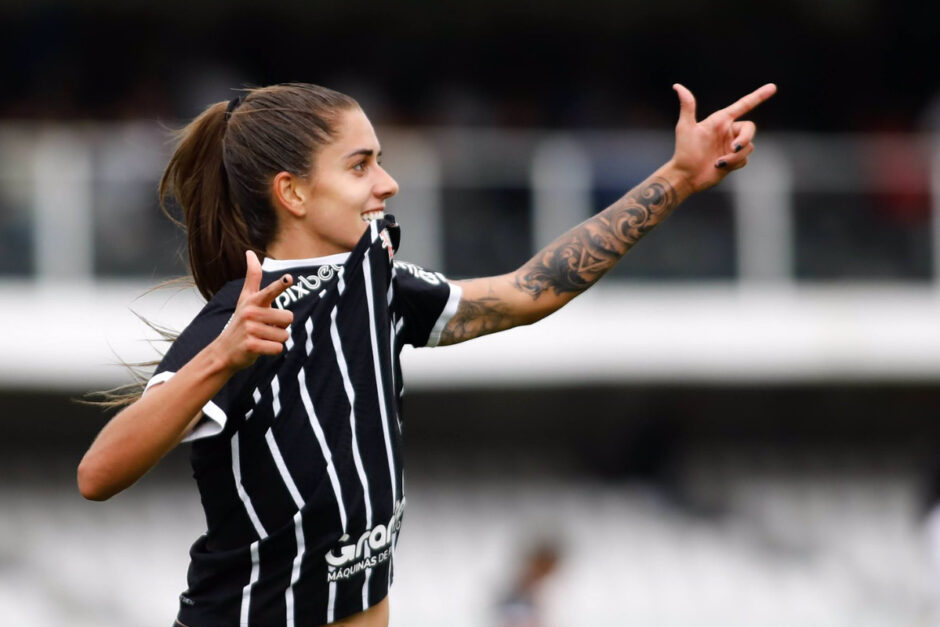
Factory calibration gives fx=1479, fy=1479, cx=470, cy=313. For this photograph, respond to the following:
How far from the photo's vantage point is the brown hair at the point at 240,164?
9.89 ft

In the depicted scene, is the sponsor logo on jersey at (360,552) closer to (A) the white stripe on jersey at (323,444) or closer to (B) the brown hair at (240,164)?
(A) the white stripe on jersey at (323,444)

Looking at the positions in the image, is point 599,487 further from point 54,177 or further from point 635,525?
point 54,177

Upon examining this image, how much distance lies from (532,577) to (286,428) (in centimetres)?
575

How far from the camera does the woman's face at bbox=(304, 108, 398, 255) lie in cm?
298

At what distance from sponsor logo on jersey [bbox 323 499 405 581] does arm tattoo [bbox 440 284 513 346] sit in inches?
17.7

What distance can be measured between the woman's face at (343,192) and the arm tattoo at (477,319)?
33cm

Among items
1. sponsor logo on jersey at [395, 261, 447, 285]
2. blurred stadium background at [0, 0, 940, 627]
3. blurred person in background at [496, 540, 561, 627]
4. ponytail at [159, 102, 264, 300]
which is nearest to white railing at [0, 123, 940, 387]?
blurred stadium background at [0, 0, 940, 627]

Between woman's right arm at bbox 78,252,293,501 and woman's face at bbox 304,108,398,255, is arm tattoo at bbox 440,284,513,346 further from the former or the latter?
A: woman's right arm at bbox 78,252,293,501

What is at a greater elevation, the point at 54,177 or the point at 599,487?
the point at 54,177

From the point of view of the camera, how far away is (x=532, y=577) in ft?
27.5

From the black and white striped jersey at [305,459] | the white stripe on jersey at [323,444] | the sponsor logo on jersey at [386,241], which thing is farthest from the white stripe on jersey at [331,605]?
the sponsor logo on jersey at [386,241]

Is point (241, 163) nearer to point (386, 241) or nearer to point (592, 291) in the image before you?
point (386, 241)

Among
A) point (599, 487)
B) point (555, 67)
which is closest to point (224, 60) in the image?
point (555, 67)

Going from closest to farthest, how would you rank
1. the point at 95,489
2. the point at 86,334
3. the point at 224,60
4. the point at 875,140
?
the point at 95,489 → the point at 86,334 → the point at 875,140 → the point at 224,60
